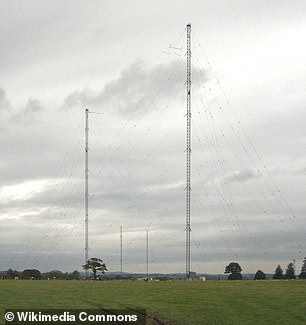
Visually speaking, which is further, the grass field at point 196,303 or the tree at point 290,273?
the tree at point 290,273

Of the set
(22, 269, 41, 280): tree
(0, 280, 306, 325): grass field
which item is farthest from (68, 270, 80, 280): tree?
(0, 280, 306, 325): grass field

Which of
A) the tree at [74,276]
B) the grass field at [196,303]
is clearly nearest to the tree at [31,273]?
the tree at [74,276]

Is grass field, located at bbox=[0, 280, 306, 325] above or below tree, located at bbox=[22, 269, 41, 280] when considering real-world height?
below

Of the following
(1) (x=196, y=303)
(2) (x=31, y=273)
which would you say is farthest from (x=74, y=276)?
(1) (x=196, y=303)

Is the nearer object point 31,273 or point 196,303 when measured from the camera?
point 196,303

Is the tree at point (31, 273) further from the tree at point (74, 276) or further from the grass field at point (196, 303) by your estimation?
the grass field at point (196, 303)

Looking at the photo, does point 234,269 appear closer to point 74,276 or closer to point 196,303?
point 74,276

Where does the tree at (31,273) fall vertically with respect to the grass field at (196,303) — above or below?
above

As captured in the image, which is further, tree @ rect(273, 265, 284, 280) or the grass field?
tree @ rect(273, 265, 284, 280)

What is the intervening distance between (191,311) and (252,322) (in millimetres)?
6911

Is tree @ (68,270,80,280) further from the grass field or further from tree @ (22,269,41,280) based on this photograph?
the grass field

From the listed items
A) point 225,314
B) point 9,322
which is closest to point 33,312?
point 9,322

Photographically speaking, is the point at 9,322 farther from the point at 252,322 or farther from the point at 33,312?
the point at 252,322

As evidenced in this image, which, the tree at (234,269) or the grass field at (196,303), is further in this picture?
the tree at (234,269)
